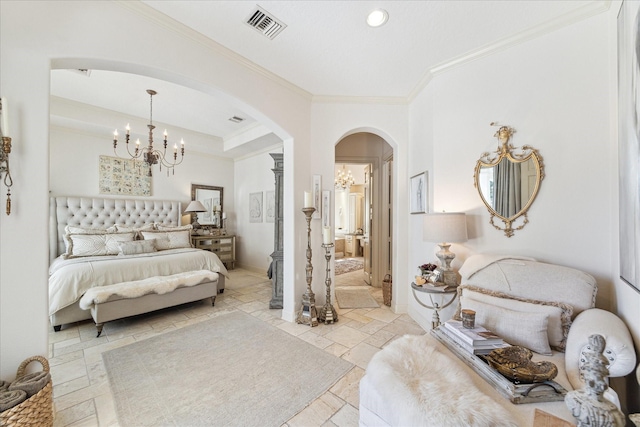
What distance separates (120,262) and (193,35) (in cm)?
285

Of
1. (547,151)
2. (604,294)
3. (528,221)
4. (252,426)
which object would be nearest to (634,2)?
(547,151)

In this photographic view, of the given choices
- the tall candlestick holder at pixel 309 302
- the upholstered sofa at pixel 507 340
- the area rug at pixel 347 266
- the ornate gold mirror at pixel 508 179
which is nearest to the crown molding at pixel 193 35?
the tall candlestick holder at pixel 309 302

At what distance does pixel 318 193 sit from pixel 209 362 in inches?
85.9

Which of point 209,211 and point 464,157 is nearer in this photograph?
point 464,157

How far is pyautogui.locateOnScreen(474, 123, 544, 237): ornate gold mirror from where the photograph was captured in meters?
2.03

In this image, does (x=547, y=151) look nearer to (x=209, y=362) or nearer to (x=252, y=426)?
(x=252, y=426)

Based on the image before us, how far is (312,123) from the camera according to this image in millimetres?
3316

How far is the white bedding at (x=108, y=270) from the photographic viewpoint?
266 cm

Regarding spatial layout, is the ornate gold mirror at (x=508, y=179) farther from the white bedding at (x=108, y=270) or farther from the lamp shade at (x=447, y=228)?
the white bedding at (x=108, y=270)

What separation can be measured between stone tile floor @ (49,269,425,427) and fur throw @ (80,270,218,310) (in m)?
0.42

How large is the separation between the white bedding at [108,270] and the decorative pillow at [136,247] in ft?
1.78

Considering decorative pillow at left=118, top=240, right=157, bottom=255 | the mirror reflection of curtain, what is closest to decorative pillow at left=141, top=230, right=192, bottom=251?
decorative pillow at left=118, top=240, right=157, bottom=255

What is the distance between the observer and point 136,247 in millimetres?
3898

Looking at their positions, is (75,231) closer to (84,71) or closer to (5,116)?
(84,71)
